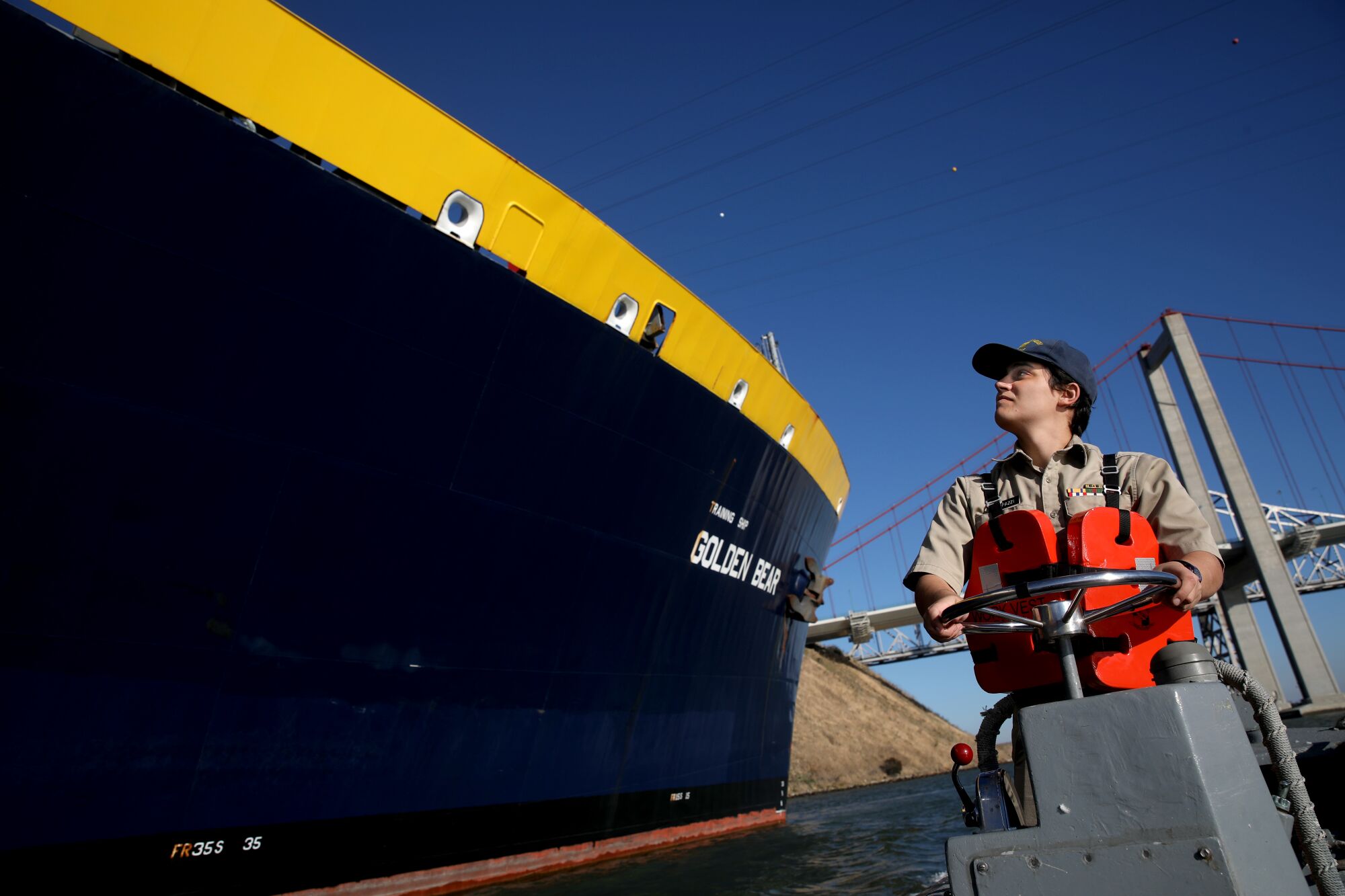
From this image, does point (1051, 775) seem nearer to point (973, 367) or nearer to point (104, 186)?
point (973, 367)

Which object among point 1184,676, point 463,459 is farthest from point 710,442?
point 1184,676

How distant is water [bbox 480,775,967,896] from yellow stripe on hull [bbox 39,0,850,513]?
4928mm

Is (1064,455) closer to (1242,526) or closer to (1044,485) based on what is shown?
(1044,485)

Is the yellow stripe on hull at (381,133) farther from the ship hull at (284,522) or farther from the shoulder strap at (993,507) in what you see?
the shoulder strap at (993,507)

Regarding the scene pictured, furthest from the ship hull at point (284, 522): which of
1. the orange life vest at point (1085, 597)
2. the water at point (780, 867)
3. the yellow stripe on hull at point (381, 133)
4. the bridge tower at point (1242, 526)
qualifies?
the bridge tower at point (1242, 526)

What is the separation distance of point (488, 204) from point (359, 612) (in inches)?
132

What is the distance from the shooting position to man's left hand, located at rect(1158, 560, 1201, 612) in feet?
5.77

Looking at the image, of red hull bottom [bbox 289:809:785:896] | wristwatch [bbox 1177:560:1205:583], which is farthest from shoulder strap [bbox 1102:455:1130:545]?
red hull bottom [bbox 289:809:785:896]

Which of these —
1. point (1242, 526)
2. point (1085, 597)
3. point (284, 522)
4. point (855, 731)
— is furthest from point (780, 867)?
point (855, 731)

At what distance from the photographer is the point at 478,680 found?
660 centimetres

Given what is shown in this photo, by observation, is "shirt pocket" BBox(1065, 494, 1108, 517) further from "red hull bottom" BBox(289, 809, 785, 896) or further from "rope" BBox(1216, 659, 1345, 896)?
"red hull bottom" BBox(289, 809, 785, 896)

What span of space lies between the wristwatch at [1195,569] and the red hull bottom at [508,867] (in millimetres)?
5876

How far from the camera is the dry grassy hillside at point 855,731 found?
40406 millimetres

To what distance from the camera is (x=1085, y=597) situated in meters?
1.76
